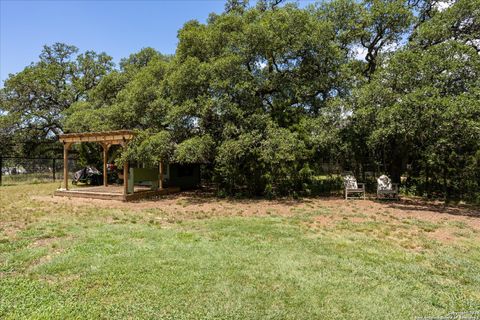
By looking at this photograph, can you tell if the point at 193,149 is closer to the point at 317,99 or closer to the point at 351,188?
the point at 317,99

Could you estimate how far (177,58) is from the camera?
11305 mm

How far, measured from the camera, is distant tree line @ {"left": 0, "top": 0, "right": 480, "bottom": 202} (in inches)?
343

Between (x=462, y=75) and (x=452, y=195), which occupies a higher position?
(x=462, y=75)

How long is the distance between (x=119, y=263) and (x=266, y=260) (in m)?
1.90

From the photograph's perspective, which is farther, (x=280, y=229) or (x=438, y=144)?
(x=438, y=144)

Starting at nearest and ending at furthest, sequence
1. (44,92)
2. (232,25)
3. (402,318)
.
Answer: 1. (402,318)
2. (232,25)
3. (44,92)

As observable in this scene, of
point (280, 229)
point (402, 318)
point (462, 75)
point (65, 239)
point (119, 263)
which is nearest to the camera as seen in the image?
point (402, 318)

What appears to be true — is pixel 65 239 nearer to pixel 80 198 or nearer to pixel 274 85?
pixel 80 198

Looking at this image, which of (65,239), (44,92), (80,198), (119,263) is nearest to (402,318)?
(119,263)

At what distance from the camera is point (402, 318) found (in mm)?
2502

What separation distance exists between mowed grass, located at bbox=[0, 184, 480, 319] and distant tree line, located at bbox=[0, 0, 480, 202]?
383cm

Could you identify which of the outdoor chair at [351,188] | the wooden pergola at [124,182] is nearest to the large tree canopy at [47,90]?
the wooden pergola at [124,182]

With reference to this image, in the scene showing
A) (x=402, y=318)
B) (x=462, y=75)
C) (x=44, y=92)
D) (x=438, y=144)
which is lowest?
(x=402, y=318)

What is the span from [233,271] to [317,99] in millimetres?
9586
